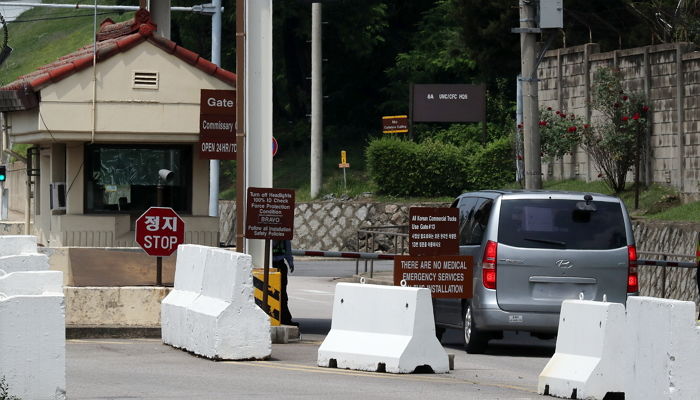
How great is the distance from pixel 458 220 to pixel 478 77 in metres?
36.1

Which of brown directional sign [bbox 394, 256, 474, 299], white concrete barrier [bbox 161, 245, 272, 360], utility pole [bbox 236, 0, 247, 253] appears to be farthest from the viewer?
utility pole [bbox 236, 0, 247, 253]

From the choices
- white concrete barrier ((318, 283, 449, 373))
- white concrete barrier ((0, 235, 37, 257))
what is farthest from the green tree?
white concrete barrier ((318, 283, 449, 373))

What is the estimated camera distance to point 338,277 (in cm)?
3375

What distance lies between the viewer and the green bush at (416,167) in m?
43.0

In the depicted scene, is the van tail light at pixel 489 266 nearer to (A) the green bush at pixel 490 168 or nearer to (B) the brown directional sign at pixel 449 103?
(A) the green bush at pixel 490 168

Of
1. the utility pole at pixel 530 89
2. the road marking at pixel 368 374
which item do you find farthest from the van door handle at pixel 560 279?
the utility pole at pixel 530 89

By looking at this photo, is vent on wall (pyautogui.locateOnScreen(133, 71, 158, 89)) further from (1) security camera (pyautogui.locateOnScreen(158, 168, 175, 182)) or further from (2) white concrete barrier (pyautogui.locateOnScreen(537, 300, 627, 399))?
(2) white concrete barrier (pyautogui.locateOnScreen(537, 300, 627, 399))

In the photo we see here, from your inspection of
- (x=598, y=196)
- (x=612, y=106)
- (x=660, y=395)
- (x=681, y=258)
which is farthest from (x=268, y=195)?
(x=612, y=106)

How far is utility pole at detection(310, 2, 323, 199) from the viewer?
148 feet

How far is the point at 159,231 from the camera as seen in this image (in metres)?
18.3

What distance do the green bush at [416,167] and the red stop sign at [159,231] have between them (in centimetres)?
2478

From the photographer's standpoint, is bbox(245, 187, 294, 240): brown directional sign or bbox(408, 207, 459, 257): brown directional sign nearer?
bbox(408, 207, 459, 257): brown directional sign

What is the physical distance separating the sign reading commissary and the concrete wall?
11.5m

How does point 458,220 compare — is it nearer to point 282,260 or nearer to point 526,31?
point 282,260
